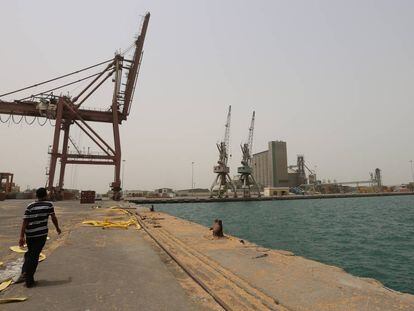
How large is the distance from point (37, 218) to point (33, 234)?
0.32 m

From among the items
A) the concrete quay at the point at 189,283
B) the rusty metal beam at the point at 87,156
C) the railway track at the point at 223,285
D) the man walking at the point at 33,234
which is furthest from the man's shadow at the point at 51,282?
the rusty metal beam at the point at 87,156

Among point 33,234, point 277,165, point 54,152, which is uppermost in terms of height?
point 277,165

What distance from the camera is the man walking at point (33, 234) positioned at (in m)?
5.90

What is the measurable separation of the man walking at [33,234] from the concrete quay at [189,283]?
294 mm

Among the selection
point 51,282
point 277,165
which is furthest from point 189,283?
point 277,165

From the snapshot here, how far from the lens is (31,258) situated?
5.96m

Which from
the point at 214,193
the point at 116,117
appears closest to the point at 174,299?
the point at 116,117

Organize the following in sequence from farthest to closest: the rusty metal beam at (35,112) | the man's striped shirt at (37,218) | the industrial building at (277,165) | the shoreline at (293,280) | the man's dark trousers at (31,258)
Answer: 1. the industrial building at (277,165)
2. the rusty metal beam at (35,112)
3. the man's striped shirt at (37,218)
4. the man's dark trousers at (31,258)
5. the shoreline at (293,280)

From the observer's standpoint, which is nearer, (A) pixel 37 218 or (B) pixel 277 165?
(A) pixel 37 218

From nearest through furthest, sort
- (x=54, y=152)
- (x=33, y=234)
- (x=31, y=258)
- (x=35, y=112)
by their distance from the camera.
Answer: (x=31, y=258)
(x=33, y=234)
(x=54, y=152)
(x=35, y=112)

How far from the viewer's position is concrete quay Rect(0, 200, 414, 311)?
4973 mm

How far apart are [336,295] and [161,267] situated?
13.4ft

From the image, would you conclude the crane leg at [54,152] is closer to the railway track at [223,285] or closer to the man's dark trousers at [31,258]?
the railway track at [223,285]

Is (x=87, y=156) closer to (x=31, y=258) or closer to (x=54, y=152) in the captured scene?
(x=54, y=152)
